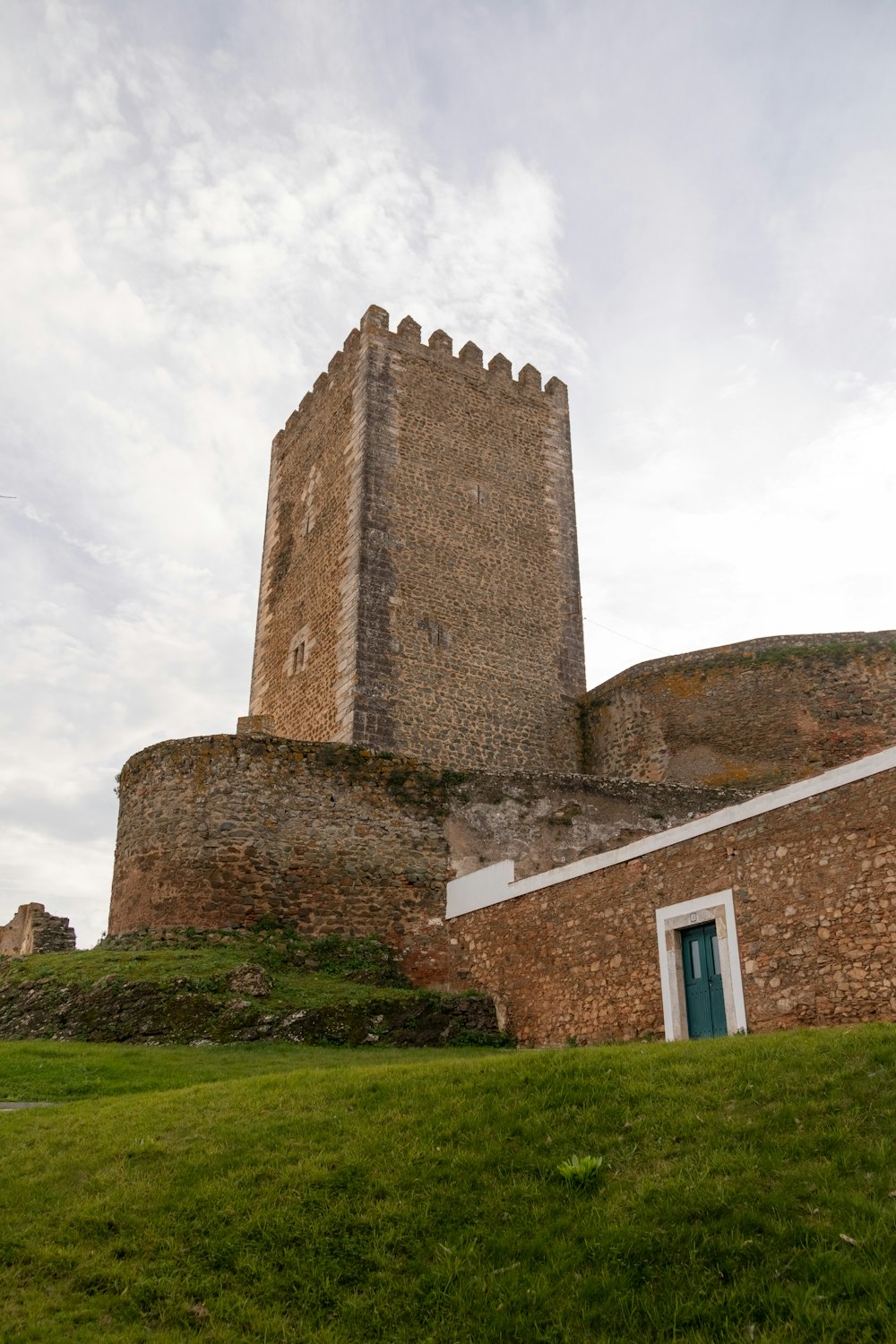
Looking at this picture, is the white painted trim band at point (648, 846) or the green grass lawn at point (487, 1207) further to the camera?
the white painted trim band at point (648, 846)

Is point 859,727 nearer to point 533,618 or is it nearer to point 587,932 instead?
point 533,618

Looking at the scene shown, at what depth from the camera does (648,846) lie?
1031 centimetres

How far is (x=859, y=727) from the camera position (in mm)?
18531

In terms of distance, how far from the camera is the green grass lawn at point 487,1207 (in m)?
4.24

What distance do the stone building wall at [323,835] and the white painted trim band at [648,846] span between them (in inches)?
26.4

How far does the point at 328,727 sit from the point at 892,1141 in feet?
48.3

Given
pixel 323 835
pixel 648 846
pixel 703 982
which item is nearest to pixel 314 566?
pixel 323 835

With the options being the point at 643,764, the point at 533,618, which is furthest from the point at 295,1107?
the point at 533,618

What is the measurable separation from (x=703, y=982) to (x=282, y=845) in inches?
252

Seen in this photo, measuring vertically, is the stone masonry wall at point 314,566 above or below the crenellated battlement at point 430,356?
below

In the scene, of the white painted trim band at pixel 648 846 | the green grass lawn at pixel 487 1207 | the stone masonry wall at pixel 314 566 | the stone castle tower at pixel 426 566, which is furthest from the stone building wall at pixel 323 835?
the green grass lawn at pixel 487 1207

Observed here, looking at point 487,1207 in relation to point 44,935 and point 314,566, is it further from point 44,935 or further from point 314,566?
point 314,566

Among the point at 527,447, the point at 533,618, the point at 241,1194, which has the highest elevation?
the point at 527,447

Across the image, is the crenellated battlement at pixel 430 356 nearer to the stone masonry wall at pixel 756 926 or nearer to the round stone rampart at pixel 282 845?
the round stone rampart at pixel 282 845
